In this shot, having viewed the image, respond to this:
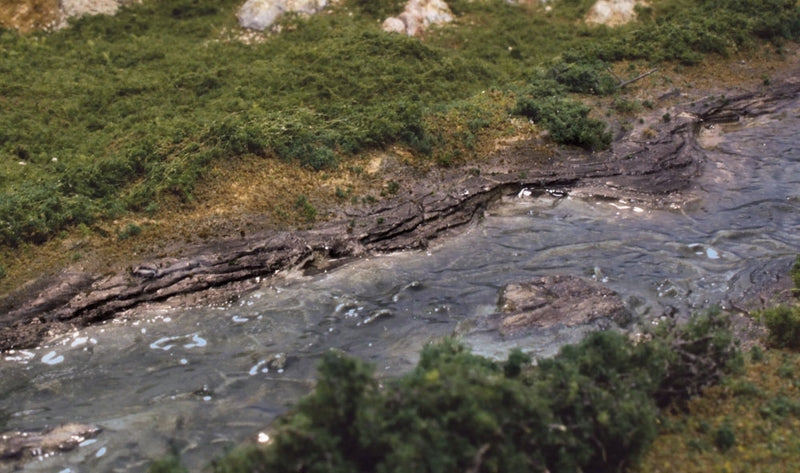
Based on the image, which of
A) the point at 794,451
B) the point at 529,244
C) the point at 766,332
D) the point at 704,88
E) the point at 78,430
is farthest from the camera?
the point at 704,88

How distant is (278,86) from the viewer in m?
22.1

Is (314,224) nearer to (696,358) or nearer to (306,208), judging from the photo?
(306,208)

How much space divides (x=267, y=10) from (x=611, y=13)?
483 inches

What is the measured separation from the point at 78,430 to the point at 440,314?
20.8 ft

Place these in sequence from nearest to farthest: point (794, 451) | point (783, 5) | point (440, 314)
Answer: point (794, 451), point (440, 314), point (783, 5)

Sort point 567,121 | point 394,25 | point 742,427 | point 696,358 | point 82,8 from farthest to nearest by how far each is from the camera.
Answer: point 394,25 → point 82,8 → point 567,121 → point 696,358 → point 742,427

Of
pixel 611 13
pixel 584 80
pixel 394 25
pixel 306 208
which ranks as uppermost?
pixel 394 25

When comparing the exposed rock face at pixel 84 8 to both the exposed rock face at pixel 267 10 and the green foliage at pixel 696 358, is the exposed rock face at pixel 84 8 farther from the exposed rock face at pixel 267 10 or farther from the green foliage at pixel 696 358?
the green foliage at pixel 696 358

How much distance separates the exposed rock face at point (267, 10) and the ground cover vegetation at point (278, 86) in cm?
55

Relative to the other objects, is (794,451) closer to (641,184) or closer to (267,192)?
(641,184)

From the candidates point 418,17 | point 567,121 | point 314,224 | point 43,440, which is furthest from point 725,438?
point 418,17

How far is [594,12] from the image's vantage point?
2838 centimetres

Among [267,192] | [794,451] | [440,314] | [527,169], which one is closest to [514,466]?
[794,451]

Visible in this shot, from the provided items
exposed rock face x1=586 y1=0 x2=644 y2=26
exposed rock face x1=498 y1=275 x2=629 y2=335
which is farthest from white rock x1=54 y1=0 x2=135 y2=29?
exposed rock face x1=498 y1=275 x2=629 y2=335
